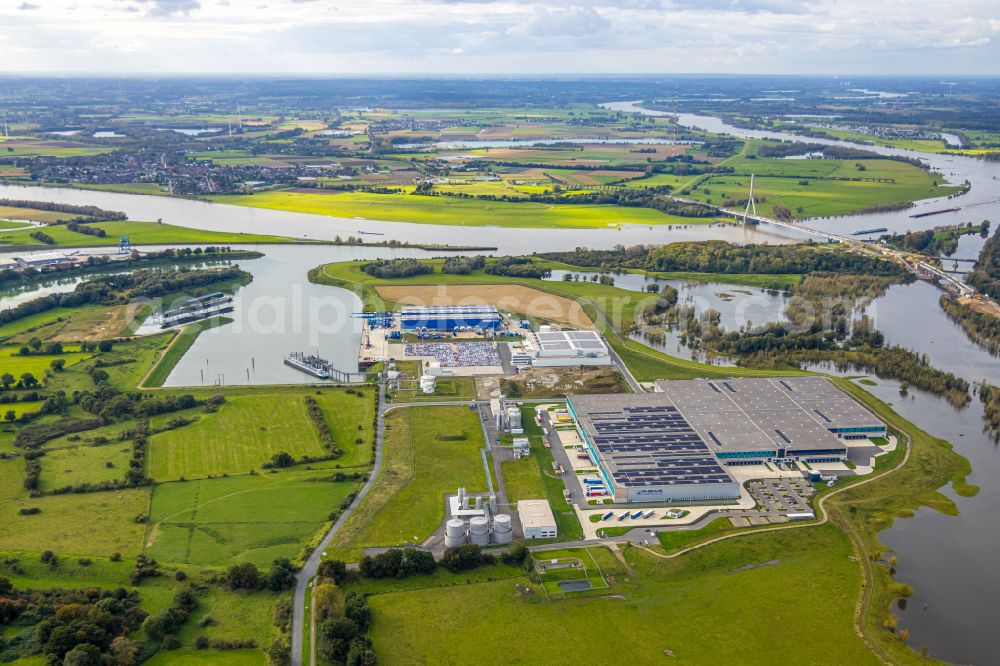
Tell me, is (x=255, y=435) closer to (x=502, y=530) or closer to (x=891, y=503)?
(x=502, y=530)

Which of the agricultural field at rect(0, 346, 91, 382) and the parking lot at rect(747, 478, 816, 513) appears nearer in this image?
the parking lot at rect(747, 478, 816, 513)

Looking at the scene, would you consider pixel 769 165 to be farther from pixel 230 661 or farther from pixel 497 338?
pixel 230 661

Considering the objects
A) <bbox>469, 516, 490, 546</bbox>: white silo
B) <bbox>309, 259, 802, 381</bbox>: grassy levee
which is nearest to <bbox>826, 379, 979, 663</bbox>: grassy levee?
<bbox>309, 259, 802, 381</bbox>: grassy levee

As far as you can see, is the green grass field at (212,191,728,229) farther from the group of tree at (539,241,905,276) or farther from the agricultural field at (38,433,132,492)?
the agricultural field at (38,433,132,492)

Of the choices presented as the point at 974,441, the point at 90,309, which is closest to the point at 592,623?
the point at 974,441

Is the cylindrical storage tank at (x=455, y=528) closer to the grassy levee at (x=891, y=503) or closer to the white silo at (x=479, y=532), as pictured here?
the white silo at (x=479, y=532)

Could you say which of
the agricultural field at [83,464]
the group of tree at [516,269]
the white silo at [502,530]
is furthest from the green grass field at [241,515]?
the group of tree at [516,269]
